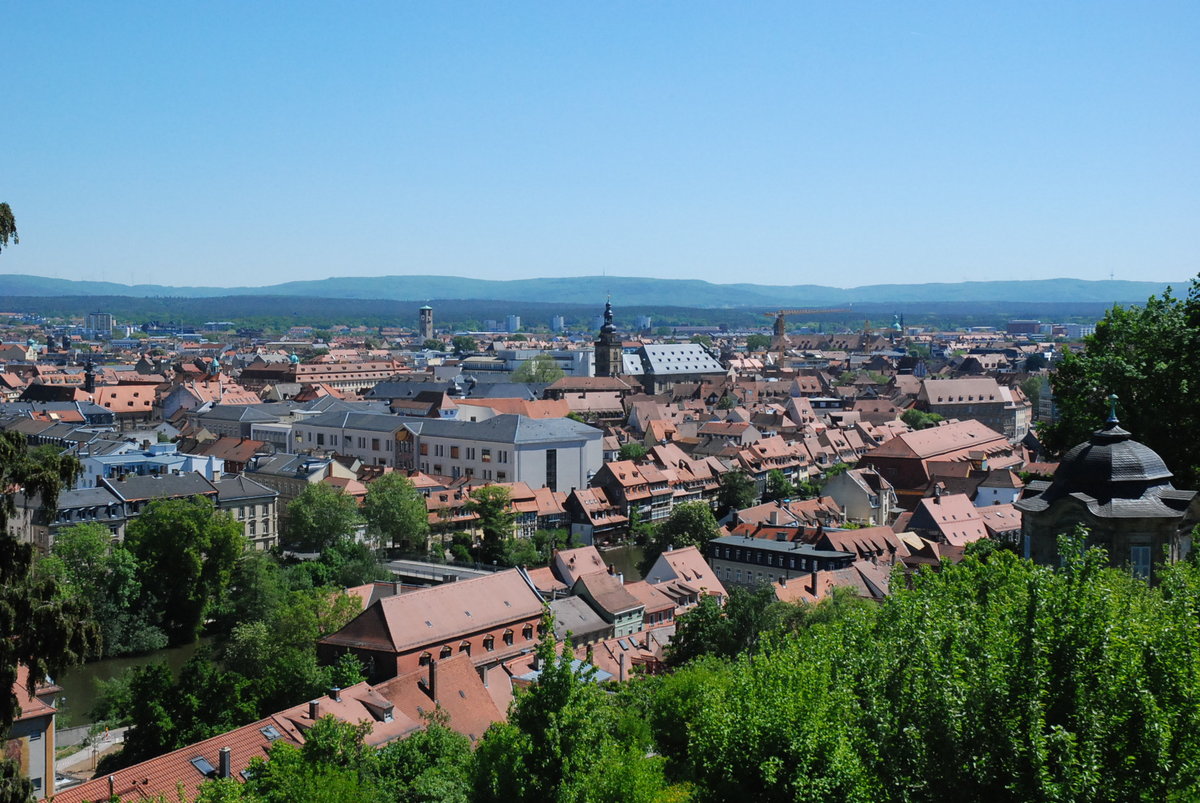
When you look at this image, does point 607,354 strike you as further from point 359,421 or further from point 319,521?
point 319,521

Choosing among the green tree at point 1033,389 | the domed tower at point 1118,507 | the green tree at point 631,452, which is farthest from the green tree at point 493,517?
the green tree at point 1033,389

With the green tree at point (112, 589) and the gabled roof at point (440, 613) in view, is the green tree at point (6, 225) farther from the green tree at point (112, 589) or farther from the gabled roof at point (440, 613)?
the green tree at point (112, 589)

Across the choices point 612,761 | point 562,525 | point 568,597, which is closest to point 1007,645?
point 612,761

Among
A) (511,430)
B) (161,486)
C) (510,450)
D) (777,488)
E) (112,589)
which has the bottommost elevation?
(777,488)

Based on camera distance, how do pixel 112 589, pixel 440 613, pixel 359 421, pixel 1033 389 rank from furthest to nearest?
1. pixel 1033 389
2. pixel 359 421
3. pixel 112 589
4. pixel 440 613

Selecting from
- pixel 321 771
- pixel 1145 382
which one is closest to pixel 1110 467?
pixel 1145 382

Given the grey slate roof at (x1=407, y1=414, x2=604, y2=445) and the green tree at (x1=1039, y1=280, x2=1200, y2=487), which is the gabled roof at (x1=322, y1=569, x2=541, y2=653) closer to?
the green tree at (x1=1039, y1=280, x2=1200, y2=487)
